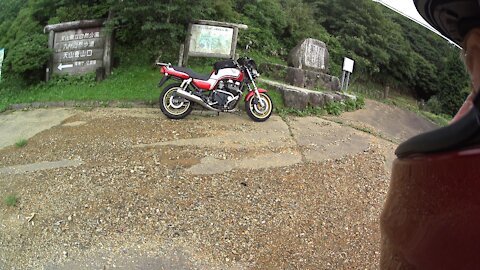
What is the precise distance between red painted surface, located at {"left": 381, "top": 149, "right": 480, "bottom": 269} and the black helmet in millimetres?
272

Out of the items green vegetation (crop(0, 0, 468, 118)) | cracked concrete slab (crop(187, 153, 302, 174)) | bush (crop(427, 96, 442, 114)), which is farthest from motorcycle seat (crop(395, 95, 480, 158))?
bush (crop(427, 96, 442, 114))

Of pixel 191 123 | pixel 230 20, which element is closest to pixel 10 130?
pixel 191 123

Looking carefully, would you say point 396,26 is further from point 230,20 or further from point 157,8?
point 157,8

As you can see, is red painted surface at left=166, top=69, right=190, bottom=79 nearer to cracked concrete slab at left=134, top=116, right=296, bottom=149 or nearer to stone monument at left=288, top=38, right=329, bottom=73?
cracked concrete slab at left=134, top=116, right=296, bottom=149

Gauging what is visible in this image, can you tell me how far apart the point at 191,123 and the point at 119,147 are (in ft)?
4.38

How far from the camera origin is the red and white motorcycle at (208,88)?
22.1 ft

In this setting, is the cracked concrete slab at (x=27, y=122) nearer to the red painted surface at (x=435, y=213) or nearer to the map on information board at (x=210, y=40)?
the map on information board at (x=210, y=40)

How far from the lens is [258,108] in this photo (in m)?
7.10

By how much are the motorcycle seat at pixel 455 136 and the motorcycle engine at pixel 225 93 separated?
6182 millimetres

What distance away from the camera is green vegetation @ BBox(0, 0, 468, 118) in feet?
27.3

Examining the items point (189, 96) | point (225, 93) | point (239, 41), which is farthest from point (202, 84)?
point (239, 41)

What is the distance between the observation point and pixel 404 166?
78cm

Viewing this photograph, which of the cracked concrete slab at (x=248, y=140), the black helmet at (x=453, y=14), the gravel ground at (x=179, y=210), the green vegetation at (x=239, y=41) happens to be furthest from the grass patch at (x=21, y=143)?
the black helmet at (x=453, y=14)

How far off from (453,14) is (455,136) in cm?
31
